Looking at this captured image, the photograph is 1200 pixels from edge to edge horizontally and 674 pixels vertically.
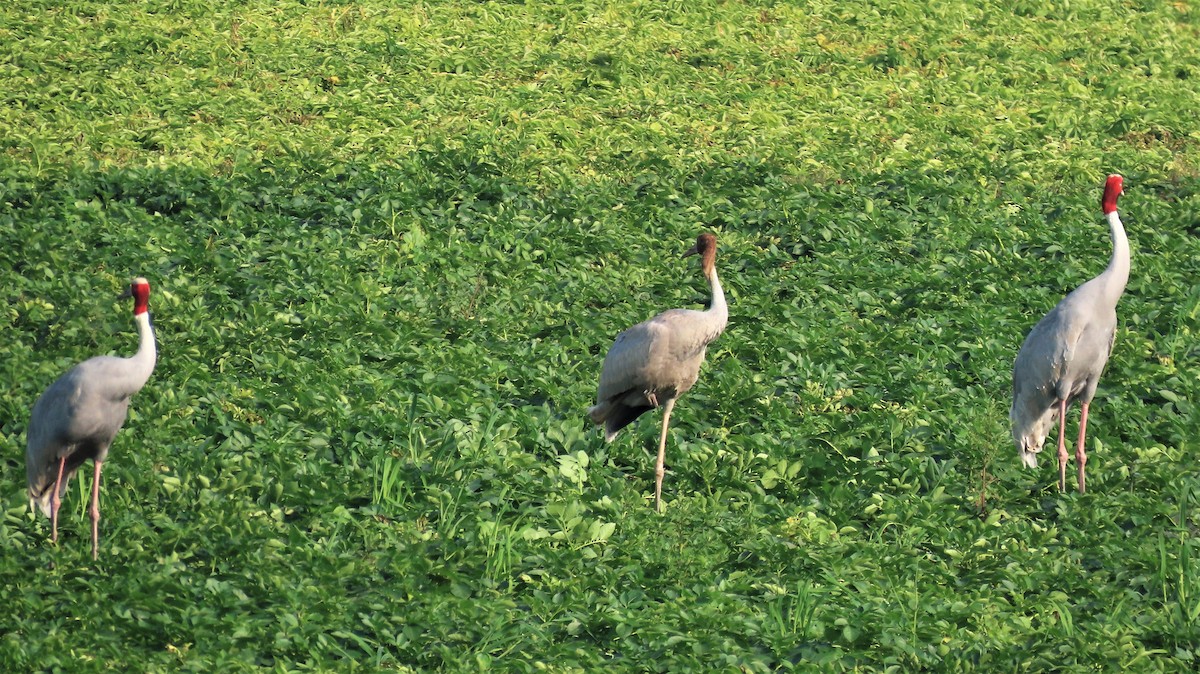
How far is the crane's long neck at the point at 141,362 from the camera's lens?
7.04 metres

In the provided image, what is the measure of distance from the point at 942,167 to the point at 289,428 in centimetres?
642

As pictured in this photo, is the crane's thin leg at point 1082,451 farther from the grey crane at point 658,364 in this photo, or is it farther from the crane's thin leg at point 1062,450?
the grey crane at point 658,364

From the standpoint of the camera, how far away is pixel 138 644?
6133 mm

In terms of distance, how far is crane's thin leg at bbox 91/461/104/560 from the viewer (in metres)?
6.71

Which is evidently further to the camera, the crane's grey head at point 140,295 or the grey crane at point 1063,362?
the grey crane at point 1063,362

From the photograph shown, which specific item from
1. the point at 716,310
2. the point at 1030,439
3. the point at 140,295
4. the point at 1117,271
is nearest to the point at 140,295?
the point at 140,295

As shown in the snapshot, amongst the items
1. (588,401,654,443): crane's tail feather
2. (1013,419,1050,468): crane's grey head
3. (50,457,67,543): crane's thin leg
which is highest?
(50,457,67,543): crane's thin leg

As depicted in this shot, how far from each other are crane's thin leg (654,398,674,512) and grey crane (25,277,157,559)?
2.58 metres

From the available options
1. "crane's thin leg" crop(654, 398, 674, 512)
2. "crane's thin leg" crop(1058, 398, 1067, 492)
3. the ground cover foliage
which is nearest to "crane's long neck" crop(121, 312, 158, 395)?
the ground cover foliage

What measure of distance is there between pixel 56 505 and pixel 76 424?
1.26ft

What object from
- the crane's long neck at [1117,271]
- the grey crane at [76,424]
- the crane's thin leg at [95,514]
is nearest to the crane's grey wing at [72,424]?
the grey crane at [76,424]

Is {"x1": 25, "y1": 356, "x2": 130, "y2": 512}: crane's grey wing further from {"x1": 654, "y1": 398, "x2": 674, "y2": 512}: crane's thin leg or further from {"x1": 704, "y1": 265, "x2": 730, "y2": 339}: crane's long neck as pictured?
{"x1": 704, "y1": 265, "x2": 730, "y2": 339}: crane's long neck

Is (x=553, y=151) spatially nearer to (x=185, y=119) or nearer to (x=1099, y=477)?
(x=185, y=119)

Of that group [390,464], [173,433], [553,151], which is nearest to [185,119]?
[553,151]
